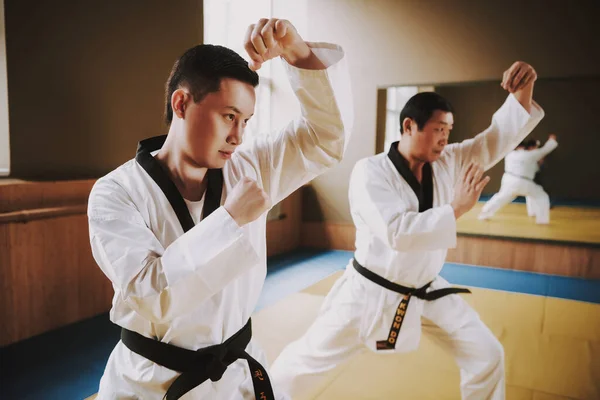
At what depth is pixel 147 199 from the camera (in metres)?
1.19

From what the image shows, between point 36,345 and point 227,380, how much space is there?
2581 mm

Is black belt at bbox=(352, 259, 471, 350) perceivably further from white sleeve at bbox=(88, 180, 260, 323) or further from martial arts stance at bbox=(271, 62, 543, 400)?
white sleeve at bbox=(88, 180, 260, 323)

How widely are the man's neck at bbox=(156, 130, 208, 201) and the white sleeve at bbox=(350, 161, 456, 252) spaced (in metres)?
1.01

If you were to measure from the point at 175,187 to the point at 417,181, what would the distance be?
1470 mm

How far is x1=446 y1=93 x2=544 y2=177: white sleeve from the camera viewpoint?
238 cm

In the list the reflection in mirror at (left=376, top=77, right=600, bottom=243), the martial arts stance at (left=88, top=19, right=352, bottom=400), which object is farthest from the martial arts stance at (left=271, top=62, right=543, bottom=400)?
the reflection in mirror at (left=376, top=77, right=600, bottom=243)

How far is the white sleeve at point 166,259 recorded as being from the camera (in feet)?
3.19

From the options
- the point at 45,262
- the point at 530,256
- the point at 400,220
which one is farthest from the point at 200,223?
the point at 530,256

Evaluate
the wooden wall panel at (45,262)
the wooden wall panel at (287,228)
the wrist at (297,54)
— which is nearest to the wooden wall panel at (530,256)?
the wooden wall panel at (287,228)

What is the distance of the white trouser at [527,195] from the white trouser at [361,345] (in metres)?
5.64

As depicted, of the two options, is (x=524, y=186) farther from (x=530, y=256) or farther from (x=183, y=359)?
(x=183, y=359)

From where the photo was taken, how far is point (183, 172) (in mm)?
1280

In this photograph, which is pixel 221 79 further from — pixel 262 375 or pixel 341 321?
pixel 341 321

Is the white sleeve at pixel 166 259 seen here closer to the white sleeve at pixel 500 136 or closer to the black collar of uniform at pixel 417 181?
the black collar of uniform at pixel 417 181
